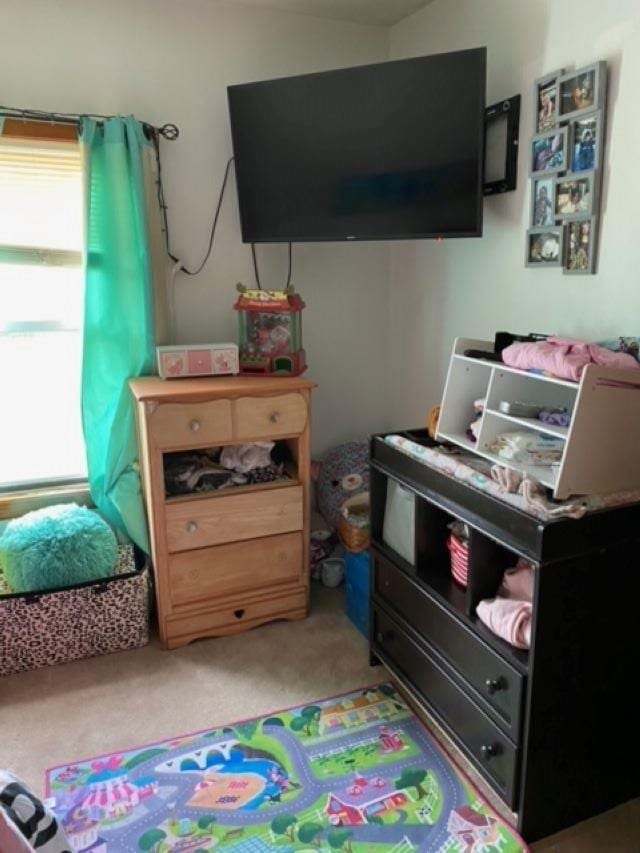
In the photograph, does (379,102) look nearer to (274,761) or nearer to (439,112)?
(439,112)

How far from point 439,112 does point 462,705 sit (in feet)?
5.61

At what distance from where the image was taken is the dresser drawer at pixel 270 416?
2254 millimetres

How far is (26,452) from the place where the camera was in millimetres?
2596

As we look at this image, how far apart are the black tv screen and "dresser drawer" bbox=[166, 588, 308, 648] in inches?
53.5

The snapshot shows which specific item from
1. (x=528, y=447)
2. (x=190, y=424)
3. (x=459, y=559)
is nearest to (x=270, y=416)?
(x=190, y=424)

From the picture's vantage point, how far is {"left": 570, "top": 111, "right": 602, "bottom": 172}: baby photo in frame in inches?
67.9

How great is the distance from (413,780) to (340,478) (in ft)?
4.23

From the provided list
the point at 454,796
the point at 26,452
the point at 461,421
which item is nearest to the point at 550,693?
the point at 454,796

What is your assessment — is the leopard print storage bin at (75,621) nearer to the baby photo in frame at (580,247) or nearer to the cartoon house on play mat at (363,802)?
the cartoon house on play mat at (363,802)

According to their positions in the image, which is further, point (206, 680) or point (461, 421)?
point (206, 680)

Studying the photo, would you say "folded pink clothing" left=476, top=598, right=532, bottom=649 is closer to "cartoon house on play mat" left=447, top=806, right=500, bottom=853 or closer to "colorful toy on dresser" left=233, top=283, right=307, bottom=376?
"cartoon house on play mat" left=447, top=806, right=500, bottom=853

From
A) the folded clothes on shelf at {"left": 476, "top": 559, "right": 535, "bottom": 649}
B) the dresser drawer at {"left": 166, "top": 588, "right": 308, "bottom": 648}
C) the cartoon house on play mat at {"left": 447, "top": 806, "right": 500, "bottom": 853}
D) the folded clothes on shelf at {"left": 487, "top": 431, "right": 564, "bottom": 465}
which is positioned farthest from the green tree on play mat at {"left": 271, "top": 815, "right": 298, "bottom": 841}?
the folded clothes on shelf at {"left": 487, "top": 431, "right": 564, "bottom": 465}

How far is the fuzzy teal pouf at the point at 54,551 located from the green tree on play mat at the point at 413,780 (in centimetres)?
118

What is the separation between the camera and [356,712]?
202cm
